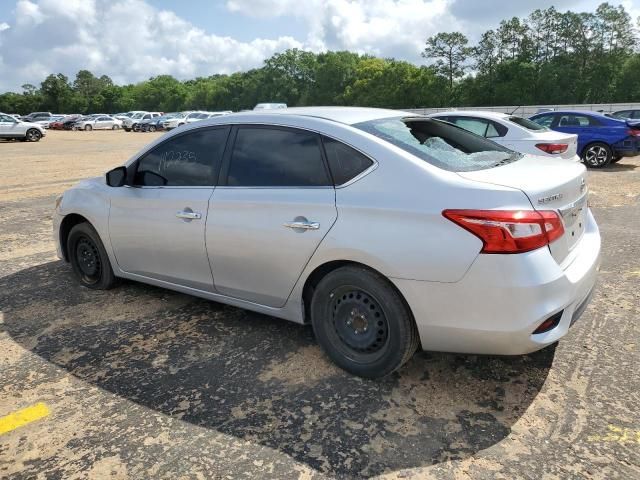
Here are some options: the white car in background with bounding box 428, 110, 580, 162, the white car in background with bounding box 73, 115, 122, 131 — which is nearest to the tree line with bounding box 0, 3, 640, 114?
the white car in background with bounding box 73, 115, 122, 131

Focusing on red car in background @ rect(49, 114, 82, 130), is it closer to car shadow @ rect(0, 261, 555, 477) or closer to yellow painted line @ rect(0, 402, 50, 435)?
car shadow @ rect(0, 261, 555, 477)

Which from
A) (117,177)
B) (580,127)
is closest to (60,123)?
(580,127)

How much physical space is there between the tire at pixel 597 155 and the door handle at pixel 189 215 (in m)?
12.7

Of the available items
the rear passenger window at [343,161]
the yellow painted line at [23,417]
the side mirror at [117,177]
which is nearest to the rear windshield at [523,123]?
the rear passenger window at [343,161]

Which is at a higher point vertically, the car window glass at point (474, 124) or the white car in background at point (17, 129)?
the car window glass at point (474, 124)

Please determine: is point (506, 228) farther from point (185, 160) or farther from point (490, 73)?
point (490, 73)

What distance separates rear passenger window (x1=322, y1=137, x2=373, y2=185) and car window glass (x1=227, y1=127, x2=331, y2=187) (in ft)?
0.22

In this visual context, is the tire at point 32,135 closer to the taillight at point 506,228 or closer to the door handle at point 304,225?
the door handle at point 304,225

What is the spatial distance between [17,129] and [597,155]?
1147 inches

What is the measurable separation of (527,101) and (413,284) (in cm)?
6366

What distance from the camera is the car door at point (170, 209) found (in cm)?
377

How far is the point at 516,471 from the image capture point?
2.38 meters

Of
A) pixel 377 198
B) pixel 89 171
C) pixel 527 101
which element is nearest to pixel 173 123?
pixel 89 171

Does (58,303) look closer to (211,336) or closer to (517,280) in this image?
(211,336)
